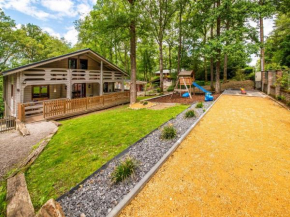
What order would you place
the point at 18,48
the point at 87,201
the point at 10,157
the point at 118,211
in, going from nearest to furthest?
the point at 118,211
the point at 87,201
the point at 10,157
the point at 18,48

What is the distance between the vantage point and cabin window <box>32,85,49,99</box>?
47.0 ft

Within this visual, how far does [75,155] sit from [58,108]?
7643 mm

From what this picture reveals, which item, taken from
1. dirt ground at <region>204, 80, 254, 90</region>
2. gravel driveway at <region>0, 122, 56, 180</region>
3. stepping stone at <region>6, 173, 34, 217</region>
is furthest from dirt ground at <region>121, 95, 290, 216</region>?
dirt ground at <region>204, 80, 254, 90</region>

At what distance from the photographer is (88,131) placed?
7.45 meters

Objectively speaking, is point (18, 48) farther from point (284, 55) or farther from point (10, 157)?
point (284, 55)

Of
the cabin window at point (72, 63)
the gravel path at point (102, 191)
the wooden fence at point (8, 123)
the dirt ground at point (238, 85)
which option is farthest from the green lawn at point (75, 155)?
the dirt ground at point (238, 85)

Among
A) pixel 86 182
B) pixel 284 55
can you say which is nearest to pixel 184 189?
pixel 86 182

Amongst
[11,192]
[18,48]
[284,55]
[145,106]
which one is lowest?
[11,192]

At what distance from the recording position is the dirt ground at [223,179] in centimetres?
280

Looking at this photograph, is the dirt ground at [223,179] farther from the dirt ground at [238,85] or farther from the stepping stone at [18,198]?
the dirt ground at [238,85]

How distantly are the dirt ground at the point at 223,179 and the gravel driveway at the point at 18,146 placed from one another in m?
4.68

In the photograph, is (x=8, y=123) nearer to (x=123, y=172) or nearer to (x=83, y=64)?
(x=83, y=64)

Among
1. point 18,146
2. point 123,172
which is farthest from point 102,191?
point 18,146

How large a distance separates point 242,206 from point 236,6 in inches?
788
